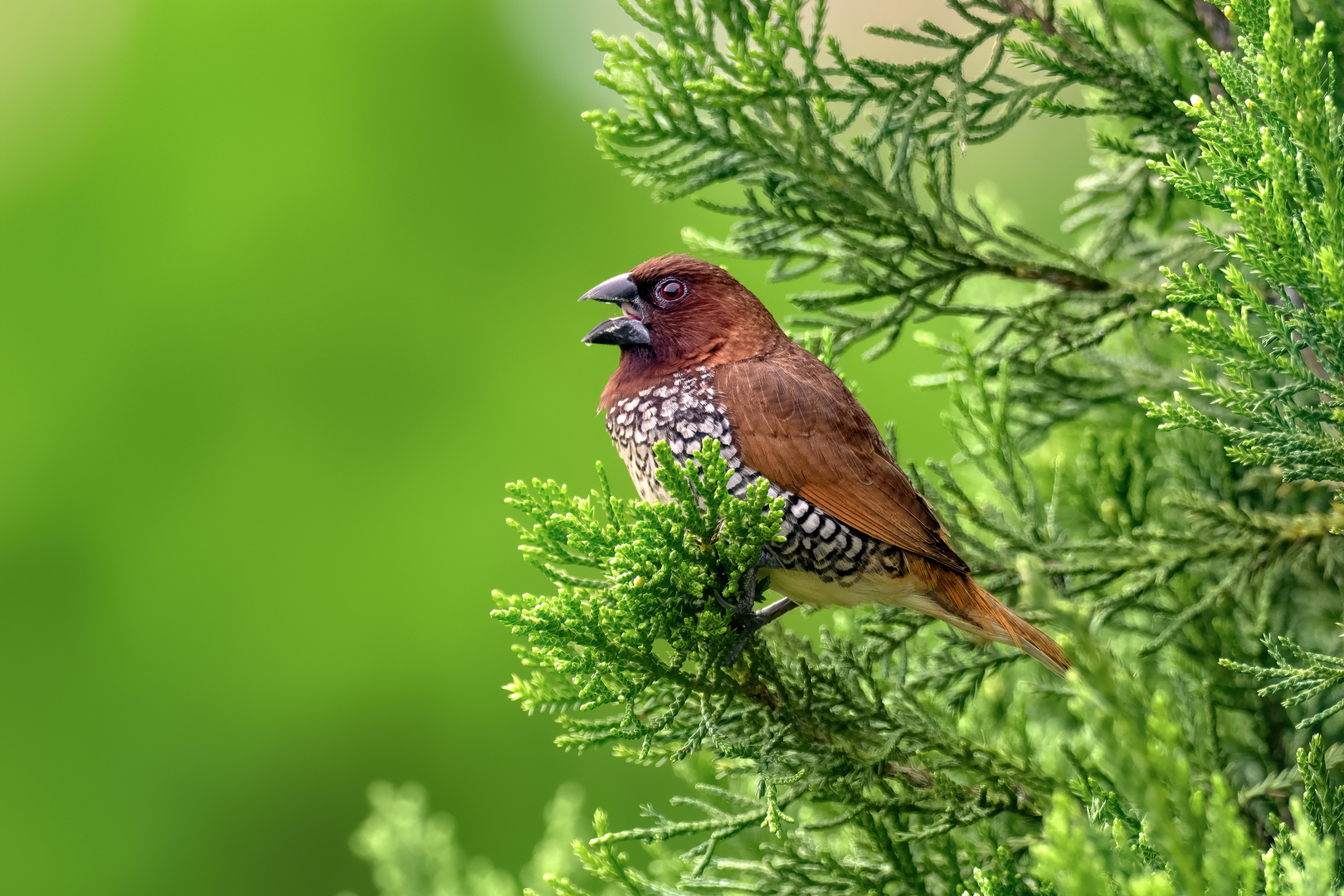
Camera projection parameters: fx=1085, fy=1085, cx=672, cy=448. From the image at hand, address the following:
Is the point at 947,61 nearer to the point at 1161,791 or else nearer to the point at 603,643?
the point at 603,643

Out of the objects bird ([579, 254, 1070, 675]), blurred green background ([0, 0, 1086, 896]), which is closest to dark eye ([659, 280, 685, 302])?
bird ([579, 254, 1070, 675])

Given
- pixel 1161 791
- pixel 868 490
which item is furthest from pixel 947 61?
pixel 1161 791

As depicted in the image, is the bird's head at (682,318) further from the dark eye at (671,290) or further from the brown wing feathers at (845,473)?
the brown wing feathers at (845,473)

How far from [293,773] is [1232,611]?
5225 mm

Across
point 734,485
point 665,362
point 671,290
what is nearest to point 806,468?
point 734,485

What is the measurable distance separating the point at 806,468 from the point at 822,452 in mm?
56

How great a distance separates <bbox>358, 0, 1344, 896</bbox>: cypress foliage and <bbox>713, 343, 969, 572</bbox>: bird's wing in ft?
0.57

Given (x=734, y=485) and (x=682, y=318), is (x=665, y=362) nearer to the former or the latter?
(x=682, y=318)

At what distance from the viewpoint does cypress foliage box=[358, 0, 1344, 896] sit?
171 centimetres

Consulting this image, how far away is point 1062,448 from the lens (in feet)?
11.0

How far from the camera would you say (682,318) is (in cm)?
260

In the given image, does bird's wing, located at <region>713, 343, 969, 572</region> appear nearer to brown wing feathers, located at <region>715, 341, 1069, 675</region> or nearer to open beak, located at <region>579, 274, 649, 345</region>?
brown wing feathers, located at <region>715, 341, 1069, 675</region>

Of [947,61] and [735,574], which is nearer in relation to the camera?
[735,574]

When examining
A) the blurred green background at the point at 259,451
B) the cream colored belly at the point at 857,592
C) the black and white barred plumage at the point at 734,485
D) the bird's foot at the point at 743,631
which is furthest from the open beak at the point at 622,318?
the blurred green background at the point at 259,451
